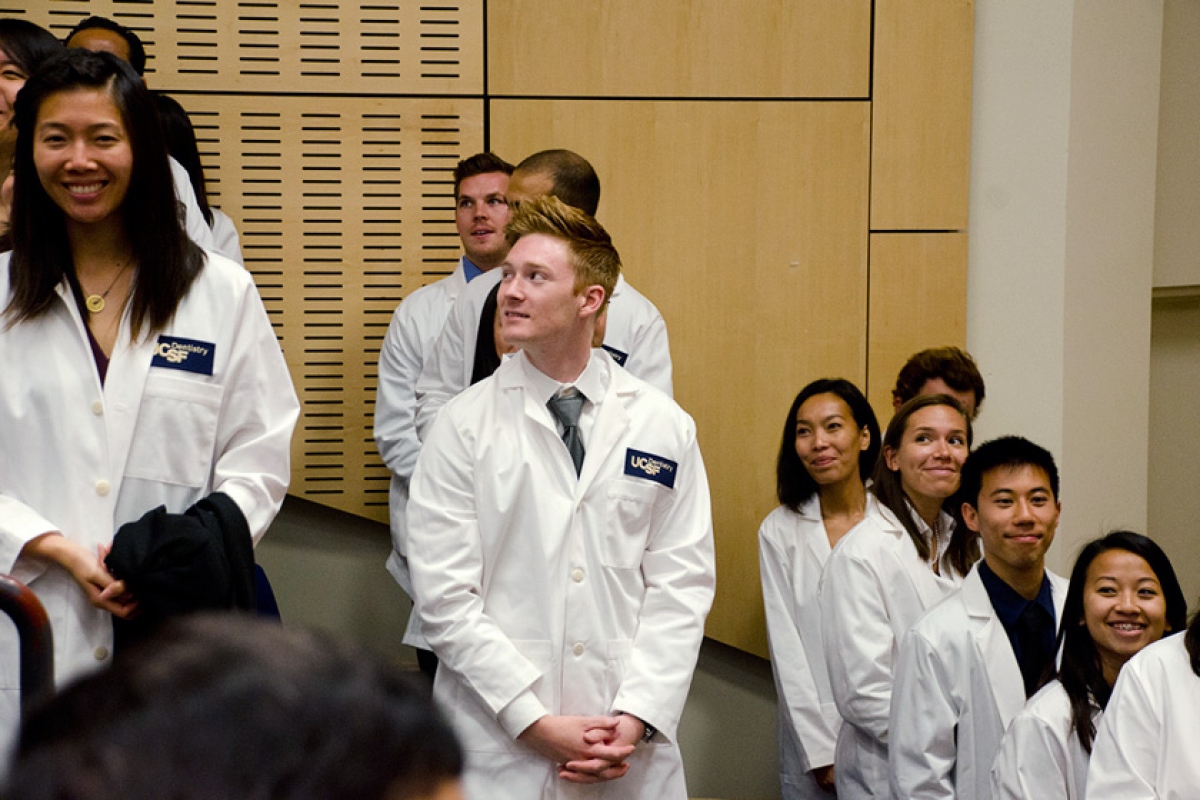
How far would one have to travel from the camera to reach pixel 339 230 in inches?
176

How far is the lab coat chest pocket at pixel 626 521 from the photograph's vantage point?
8.08ft

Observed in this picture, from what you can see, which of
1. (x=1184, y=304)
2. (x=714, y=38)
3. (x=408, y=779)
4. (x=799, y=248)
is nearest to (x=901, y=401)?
A: (x=799, y=248)

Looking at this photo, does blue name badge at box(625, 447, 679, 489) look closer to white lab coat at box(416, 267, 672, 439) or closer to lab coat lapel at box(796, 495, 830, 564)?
white lab coat at box(416, 267, 672, 439)

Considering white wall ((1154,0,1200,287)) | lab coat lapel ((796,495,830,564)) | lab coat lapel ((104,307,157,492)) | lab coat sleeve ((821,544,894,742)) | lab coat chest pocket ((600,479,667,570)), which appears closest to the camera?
lab coat lapel ((104,307,157,492))

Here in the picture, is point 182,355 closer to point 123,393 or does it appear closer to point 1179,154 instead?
point 123,393

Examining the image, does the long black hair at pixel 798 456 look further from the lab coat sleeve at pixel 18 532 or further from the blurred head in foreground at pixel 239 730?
the blurred head in foreground at pixel 239 730

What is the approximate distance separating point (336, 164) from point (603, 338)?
5.25 ft

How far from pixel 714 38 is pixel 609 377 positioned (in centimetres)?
→ 233

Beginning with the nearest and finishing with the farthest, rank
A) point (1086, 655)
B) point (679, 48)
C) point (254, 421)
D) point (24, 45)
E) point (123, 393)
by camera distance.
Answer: point (123, 393)
point (254, 421)
point (1086, 655)
point (24, 45)
point (679, 48)

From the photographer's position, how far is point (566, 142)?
4527 millimetres

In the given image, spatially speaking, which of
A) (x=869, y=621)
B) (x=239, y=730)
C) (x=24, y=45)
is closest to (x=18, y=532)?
(x=24, y=45)

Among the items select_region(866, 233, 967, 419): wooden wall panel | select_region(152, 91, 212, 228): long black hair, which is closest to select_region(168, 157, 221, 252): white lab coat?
select_region(152, 91, 212, 228): long black hair

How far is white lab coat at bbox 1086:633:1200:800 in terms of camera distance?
7.84ft

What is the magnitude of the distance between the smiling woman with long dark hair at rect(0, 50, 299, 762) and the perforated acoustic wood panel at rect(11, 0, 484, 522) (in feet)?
7.53
